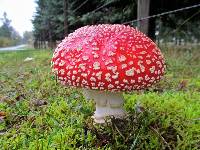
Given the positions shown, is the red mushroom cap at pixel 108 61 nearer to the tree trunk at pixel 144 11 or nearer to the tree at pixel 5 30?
the tree trunk at pixel 144 11

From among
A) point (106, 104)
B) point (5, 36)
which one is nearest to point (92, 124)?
point (106, 104)

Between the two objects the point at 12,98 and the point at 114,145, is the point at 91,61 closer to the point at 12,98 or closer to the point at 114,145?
the point at 114,145

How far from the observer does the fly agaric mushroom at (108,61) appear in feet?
7.24

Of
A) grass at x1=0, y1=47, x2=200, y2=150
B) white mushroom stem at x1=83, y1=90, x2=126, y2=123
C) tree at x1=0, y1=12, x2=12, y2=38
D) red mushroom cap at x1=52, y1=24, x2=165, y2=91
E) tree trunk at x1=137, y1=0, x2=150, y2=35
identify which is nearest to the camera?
red mushroom cap at x1=52, y1=24, x2=165, y2=91

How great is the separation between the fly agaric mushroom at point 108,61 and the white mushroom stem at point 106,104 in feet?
0.94

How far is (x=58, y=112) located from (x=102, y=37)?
39.3 inches

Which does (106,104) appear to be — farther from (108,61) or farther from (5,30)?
(5,30)

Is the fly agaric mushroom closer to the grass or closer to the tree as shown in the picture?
the grass

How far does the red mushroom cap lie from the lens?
2.21 meters

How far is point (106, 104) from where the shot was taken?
2.69m

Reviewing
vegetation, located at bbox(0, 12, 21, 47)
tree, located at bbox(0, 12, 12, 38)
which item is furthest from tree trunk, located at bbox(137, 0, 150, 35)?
tree, located at bbox(0, 12, 12, 38)

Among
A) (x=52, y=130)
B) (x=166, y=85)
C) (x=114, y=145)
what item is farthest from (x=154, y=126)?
(x=166, y=85)

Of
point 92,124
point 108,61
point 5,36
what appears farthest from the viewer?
point 5,36

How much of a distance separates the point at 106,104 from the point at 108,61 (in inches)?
22.9
